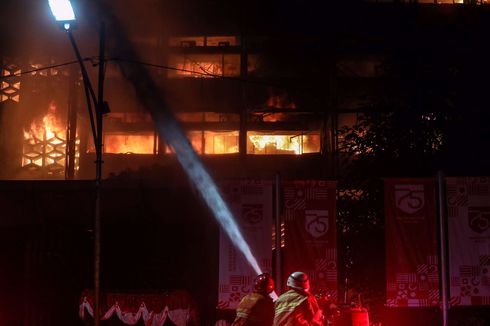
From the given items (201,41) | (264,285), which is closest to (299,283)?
(264,285)

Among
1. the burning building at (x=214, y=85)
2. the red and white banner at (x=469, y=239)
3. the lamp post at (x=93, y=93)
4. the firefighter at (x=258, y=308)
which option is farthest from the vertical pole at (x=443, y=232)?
the burning building at (x=214, y=85)

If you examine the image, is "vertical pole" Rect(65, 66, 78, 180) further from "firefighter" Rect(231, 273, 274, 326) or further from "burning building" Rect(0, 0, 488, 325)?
"firefighter" Rect(231, 273, 274, 326)

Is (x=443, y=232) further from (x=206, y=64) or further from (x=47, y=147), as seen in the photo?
(x=47, y=147)

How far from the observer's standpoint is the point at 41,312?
1231cm

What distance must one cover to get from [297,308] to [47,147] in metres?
24.4

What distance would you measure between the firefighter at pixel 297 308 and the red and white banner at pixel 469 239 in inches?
211

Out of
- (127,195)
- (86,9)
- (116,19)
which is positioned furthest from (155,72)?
(127,195)

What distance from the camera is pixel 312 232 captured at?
11.1m

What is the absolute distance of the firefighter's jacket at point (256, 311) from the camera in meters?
6.74

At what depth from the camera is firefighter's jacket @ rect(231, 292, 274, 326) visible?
6.74m

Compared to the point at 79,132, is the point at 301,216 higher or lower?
lower

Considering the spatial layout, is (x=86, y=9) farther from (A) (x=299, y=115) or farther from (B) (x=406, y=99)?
(B) (x=406, y=99)

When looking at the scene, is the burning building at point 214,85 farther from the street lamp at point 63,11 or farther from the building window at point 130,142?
the street lamp at point 63,11

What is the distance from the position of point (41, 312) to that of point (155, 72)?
684 inches
